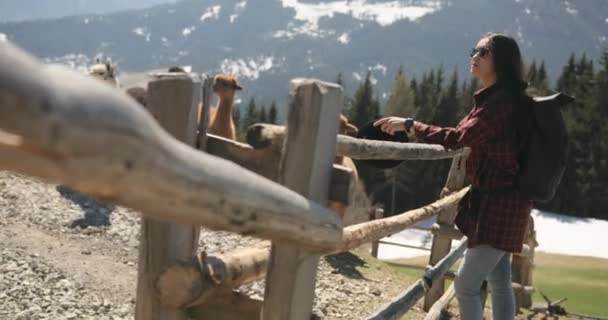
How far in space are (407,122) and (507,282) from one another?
104 cm

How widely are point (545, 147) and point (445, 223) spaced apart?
10.2 feet

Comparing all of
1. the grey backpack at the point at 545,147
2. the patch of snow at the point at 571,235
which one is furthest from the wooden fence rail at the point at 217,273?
the patch of snow at the point at 571,235

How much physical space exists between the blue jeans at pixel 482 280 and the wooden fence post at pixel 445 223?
4.30 ft

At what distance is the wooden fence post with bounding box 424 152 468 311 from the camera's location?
5.05 metres

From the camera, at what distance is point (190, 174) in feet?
3.74

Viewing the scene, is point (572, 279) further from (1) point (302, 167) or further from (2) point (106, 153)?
(2) point (106, 153)

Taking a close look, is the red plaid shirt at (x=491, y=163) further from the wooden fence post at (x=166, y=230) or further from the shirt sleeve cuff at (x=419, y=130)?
the wooden fence post at (x=166, y=230)

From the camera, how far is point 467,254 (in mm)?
2963

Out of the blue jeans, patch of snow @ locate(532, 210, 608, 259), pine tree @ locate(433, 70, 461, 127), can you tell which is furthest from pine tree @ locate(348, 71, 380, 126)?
the blue jeans

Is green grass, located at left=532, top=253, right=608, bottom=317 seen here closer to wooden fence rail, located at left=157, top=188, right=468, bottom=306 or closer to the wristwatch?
the wristwatch

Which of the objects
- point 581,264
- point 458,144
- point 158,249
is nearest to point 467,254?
point 458,144

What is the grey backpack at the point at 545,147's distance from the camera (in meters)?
2.60

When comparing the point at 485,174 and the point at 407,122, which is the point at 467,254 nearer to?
the point at 485,174

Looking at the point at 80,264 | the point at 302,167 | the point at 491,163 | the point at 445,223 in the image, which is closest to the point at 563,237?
the point at 445,223
